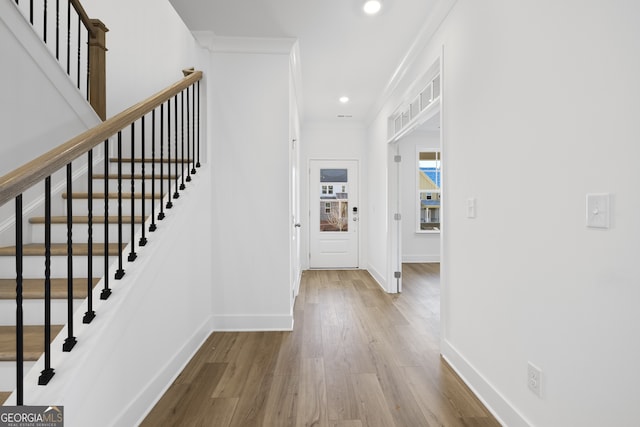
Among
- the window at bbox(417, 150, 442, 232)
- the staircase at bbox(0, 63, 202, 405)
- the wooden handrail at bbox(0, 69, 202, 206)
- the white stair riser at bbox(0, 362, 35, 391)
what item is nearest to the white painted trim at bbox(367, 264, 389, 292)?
the window at bbox(417, 150, 442, 232)

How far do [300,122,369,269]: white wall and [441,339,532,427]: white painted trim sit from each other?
11.2 ft

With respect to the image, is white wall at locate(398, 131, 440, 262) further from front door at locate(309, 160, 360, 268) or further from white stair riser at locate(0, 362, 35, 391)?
white stair riser at locate(0, 362, 35, 391)

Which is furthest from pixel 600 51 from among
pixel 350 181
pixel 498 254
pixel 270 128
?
pixel 350 181

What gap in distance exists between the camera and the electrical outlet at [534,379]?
4.38ft

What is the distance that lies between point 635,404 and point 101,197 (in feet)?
9.91

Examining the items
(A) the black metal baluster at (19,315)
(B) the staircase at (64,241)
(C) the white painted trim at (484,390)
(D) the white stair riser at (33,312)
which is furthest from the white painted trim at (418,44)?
(D) the white stair riser at (33,312)

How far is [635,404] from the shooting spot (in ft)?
3.13

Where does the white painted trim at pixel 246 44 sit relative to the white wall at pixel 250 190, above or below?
above

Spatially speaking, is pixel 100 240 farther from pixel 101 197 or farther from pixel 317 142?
pixel 317 142

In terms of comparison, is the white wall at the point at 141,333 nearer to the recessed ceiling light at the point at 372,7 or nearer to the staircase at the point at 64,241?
the staircase at the point at 64,241

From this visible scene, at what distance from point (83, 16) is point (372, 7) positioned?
246 centimetres

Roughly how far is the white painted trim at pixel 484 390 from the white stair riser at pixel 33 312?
227 cm

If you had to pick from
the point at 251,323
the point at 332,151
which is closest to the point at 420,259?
the point at 332,151

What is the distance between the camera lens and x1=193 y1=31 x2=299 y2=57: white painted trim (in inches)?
106
